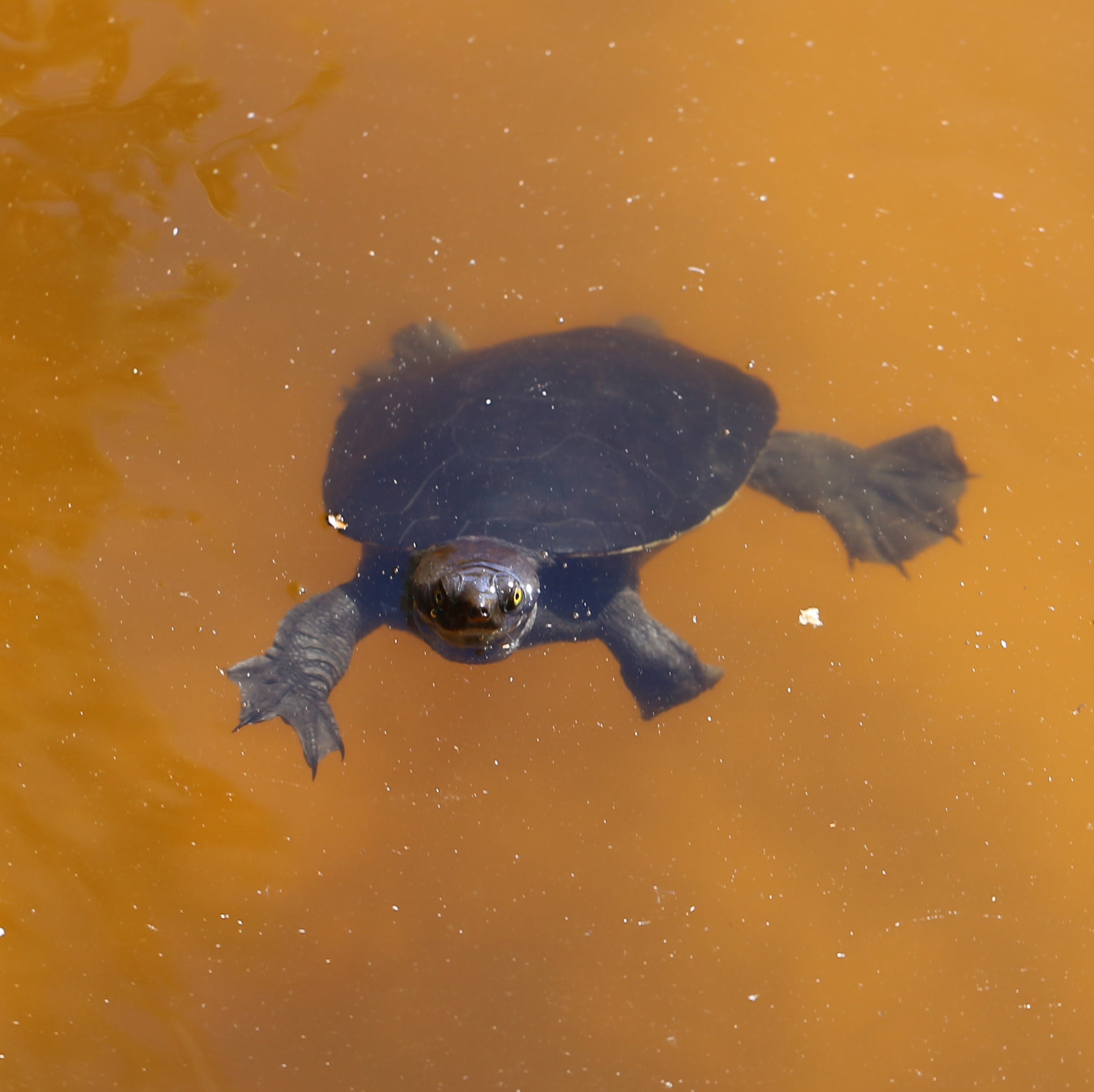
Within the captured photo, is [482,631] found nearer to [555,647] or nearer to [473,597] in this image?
[473,597]

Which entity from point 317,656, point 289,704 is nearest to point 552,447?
point 317,656

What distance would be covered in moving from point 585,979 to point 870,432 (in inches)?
84.1

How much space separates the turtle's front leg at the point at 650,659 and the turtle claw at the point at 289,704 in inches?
35.3

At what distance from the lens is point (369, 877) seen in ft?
9.12

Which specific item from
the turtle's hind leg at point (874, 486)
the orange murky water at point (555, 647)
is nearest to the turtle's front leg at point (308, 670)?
the orange murky water at point (555, 647)

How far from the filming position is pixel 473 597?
8.63 ft

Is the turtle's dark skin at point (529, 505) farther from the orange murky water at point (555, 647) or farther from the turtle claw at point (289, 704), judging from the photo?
the orange murky water at point (555, 647)

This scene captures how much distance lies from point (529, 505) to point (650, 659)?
0.61 meters

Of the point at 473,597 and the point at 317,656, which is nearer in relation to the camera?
the point at 473,597

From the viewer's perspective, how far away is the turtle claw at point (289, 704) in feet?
9.17

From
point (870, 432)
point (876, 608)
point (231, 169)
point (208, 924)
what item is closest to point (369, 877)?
point (208, 924)

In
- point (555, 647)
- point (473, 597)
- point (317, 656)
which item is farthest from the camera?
point (555, 647)

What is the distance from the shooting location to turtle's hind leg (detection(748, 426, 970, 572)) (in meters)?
3.25

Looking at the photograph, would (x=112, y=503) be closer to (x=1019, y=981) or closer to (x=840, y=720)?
(x=840, y=720)
